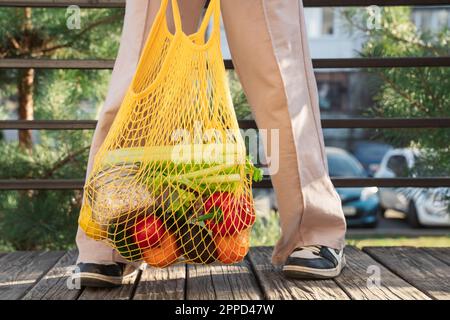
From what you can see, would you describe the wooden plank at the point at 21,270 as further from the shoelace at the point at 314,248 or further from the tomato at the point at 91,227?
the shoelace at the point at 314,248

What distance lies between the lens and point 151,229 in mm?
1479

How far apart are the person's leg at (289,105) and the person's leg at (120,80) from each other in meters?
0.18

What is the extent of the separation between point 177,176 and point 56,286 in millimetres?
420

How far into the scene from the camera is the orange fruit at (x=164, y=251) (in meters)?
1.50

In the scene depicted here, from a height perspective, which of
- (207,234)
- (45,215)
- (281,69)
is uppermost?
(281,69)

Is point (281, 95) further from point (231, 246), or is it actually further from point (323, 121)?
point (323, 121)

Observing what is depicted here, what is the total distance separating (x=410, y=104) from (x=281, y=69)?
1094 millimetres

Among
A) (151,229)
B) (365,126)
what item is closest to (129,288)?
(151,229)

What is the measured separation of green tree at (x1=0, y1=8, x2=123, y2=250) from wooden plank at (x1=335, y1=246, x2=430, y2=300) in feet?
3.53

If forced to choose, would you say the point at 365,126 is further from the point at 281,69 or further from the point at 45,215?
the point at 45,215

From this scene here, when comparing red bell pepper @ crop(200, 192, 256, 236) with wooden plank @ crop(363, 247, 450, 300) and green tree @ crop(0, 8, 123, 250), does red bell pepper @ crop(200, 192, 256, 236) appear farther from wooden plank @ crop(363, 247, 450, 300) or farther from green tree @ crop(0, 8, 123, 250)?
green tree @ crop(0, 8, 123, 250)

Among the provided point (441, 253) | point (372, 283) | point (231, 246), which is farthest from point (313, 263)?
point (441, 253)

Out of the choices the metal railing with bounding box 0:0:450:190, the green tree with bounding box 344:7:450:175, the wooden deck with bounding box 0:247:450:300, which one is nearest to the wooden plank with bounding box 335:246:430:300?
the wooden deck with bounding box 0:247:450:300

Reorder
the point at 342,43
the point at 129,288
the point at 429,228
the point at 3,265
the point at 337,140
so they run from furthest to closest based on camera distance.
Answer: the point at 342,43, the point at 337,140, the point at 429,228, the point at 3,265, the point at 129,288
